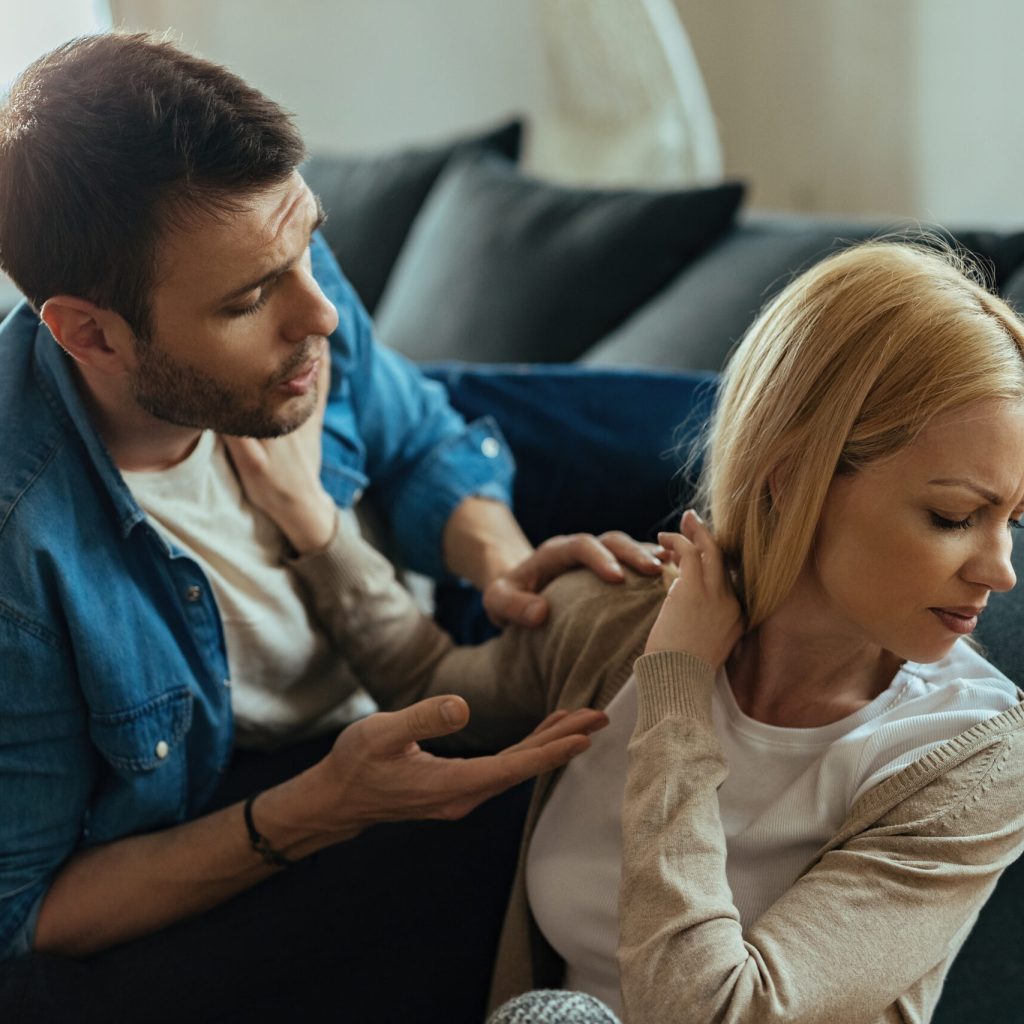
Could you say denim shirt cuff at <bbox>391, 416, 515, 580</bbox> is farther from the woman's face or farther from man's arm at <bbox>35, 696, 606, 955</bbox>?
the woman's face

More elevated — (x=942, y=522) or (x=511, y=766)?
(x=942, y=522)

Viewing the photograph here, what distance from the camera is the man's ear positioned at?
118cm

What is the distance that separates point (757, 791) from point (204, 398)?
614mm

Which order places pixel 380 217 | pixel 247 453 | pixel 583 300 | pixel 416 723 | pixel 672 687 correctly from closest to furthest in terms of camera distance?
pixel 672 687, pixel 416 723, pixel 247 453, pixel 583 300, pixel 380 217

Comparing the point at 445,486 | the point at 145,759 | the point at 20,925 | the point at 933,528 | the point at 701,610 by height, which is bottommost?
the point at 20,925

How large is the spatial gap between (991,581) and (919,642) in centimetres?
7

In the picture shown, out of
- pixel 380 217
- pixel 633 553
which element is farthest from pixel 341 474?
pixel 380 217

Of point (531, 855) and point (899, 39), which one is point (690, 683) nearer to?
point (531, 855)

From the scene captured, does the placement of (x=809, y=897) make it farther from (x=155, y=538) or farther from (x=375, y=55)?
(x=375, y=55)

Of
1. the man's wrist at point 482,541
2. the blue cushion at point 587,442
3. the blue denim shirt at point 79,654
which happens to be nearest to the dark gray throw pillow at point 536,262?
the blue cushion at point 587,442

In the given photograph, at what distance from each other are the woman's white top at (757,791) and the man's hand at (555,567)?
4.9 inches

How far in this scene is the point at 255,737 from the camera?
148cm

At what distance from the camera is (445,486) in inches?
63.4

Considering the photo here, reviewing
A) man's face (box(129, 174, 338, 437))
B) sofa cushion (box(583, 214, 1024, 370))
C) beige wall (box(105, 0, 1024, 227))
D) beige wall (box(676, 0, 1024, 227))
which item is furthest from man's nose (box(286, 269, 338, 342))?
beige wall (box(676, 0, 1024, 227))
